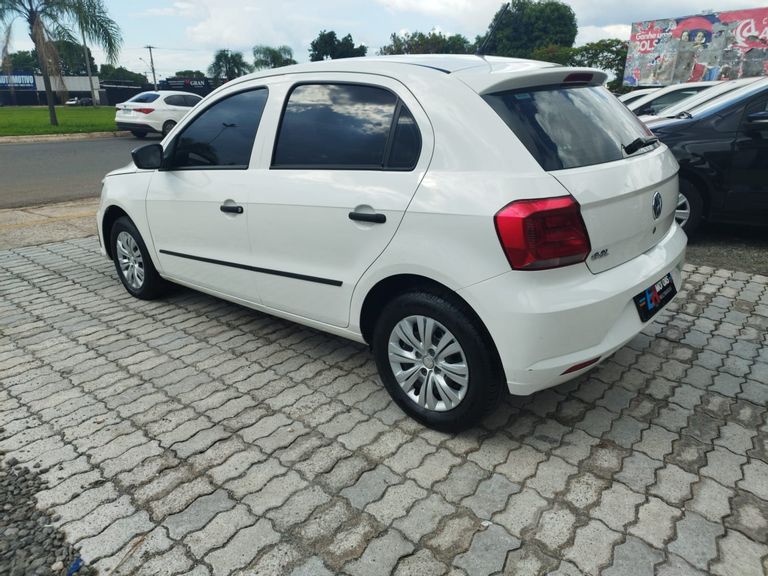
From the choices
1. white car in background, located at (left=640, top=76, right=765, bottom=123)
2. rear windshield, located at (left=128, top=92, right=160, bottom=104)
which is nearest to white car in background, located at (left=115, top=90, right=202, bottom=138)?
rear windshield, located at (left=128, top=92, right=160, bottom=104)

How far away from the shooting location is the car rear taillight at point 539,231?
7.29 ft

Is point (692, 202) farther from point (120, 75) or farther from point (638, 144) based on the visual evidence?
point (120, 75)

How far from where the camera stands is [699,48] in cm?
2655

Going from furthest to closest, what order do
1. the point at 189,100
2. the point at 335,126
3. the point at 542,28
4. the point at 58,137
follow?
the point at 542,28, the point at 58,137, the point at 189,100, the point at 335,126

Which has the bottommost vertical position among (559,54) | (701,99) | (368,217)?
(368,217)

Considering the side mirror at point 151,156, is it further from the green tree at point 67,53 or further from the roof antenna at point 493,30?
the green tree at point 67,53

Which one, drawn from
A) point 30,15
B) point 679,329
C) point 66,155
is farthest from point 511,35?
point 679,329

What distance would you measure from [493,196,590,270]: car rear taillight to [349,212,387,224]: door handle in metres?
0.58

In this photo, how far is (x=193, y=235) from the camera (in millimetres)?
3729

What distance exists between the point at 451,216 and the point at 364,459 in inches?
46.2

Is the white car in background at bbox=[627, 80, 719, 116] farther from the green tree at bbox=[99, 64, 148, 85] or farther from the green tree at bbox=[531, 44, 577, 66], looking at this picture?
the green tree at bbox=[99, 64, 148, 85]

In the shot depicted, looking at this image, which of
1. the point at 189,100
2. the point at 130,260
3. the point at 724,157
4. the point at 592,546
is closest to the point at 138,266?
the point at 130,260

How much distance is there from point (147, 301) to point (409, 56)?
2959mm

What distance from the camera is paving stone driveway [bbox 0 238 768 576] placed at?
81.9 inches
